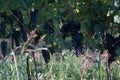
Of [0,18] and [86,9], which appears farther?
[0,18]

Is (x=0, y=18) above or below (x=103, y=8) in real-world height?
below

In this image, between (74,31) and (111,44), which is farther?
(74,31)

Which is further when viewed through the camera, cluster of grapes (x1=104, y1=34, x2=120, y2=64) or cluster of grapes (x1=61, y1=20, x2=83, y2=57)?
cluster of grapes (x1=61, y1=20, x2=83, y2=57)

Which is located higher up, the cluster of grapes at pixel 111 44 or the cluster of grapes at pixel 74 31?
the cluster of grapes at pixel 111 44

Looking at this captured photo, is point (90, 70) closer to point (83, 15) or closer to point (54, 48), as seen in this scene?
point (54, 48)

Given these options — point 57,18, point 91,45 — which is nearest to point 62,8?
point 57,18

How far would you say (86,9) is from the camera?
9.75 feet

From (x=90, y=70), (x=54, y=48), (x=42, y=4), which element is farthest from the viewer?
(x=90, y=70)

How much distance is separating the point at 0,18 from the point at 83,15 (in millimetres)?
1583

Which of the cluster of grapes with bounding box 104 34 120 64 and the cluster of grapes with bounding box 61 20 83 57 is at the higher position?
the cluster of grapes with bounding box 104 34 120 64

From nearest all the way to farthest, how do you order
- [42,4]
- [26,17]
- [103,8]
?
[103,8] → [42,4] → [26,17]

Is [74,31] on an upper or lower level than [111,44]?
lower

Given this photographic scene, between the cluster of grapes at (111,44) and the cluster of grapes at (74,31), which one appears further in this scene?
the cluster of grapes at (74,31)

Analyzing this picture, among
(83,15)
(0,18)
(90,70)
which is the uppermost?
(83,15)
